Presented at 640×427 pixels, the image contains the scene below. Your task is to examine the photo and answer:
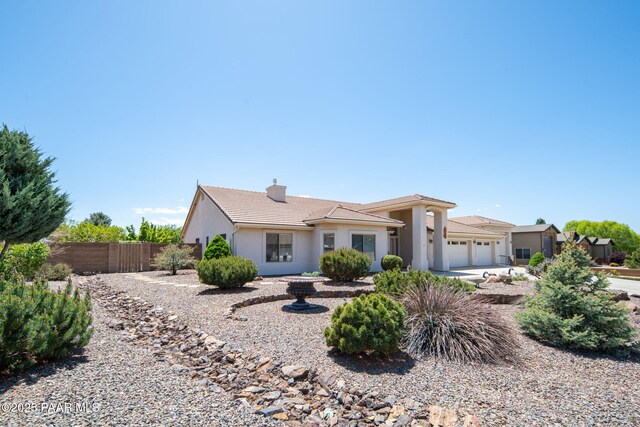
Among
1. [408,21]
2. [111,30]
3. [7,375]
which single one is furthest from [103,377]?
[408,21]

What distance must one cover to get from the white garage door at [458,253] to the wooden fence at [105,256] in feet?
71.3

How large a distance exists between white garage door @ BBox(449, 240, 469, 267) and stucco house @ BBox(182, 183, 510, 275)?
3.10 meters

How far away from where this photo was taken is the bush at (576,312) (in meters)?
6.09

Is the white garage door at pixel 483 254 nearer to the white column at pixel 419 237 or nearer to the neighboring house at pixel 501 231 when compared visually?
the neighboring house at pixel 501 231

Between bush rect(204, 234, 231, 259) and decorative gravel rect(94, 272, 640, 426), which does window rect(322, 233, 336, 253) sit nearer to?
bush rect(204, 234, 231, 259)

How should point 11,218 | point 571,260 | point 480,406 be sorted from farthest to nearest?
point 571,260, point 11,218, point 480,406

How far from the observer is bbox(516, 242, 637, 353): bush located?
6094 millimetres

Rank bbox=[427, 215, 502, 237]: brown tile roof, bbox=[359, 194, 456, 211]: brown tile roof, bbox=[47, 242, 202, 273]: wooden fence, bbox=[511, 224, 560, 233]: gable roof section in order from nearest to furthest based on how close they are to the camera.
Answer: bbox=[47, 242, 202, 273]: wooden fence → bbox=[359, 194, 456, 211]: brown tile roof → bbox=[427, 215, 502, 237]: brown tile roof → bbox=[511, 224, 560, 233]: gable roof section

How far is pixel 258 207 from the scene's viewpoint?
19.5 metres

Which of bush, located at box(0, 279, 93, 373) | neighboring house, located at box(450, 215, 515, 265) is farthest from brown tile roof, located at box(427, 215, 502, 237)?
bush, located at box(0, 279, 93, 373)

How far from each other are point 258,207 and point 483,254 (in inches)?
851

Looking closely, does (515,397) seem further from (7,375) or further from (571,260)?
(7,375)

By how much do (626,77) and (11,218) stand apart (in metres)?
17.2

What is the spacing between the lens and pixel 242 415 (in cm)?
359
